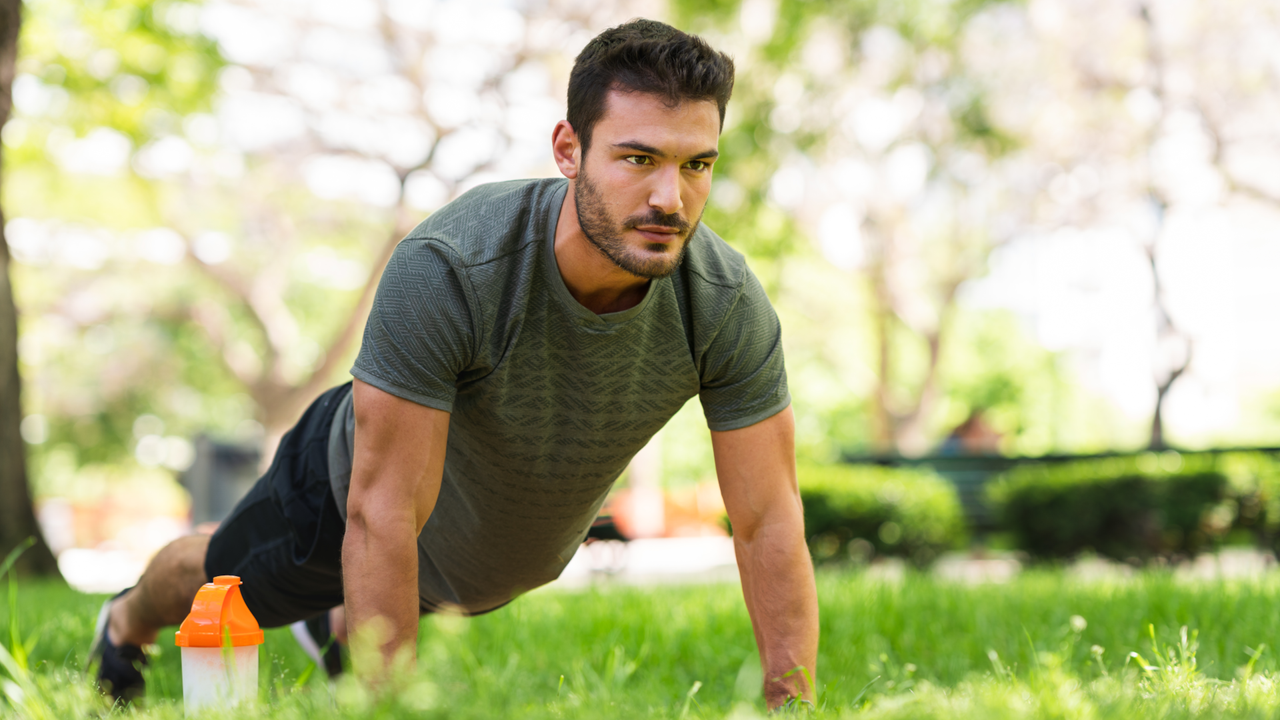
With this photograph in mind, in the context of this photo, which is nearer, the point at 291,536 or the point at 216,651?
the point at 216,651

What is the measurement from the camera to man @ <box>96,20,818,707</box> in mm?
2291

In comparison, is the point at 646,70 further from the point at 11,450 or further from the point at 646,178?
the point at 11,450

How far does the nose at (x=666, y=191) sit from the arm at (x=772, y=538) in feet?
2.20

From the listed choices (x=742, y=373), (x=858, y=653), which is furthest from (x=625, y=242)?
(x=858, y=653)

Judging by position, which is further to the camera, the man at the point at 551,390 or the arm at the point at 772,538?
the arm at the point at 772,538

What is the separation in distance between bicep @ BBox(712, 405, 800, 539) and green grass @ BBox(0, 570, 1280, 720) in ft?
1.40

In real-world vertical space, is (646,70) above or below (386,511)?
above

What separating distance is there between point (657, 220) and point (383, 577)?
1.08 m

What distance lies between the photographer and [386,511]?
7.38 feet

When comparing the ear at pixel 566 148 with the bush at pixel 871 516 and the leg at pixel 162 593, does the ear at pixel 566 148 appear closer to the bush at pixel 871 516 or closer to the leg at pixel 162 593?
the leg at pixel 162 593

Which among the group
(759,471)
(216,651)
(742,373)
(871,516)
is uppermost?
(742,373)

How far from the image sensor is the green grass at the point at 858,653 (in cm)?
190

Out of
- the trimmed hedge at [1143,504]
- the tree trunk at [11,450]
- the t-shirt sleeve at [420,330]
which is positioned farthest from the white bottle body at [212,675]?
the trimmed hedge at [1143,504]

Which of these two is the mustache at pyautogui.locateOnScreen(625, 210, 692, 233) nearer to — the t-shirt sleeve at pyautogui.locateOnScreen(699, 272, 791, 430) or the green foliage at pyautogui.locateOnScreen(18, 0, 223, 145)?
the t-shirt sleeve at pyautogui.locateOnScreen(699, 272, 791, 430)
